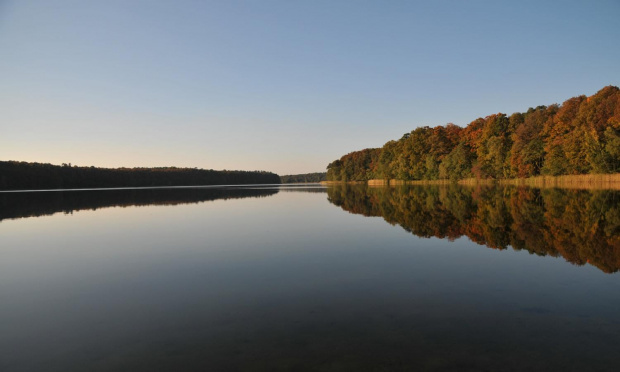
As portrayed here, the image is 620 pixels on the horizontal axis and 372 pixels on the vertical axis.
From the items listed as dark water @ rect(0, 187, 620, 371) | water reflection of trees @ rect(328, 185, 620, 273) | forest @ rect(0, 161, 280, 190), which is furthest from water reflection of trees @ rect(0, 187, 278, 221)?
forest @ rect(0, 161, 280, 190)

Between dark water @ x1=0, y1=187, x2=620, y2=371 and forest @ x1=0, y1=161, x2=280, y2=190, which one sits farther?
forest @ x1=0, y1=161, x2=280, y2=190

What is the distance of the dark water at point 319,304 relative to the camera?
473cm

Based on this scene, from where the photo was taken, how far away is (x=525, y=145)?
241ft

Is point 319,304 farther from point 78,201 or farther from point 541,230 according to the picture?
point 78,201

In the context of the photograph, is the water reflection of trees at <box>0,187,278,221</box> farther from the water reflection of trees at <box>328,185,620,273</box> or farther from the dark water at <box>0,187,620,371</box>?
the water reflection of trees at <box>328,185,620,273</box>

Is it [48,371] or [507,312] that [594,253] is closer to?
[507,312]

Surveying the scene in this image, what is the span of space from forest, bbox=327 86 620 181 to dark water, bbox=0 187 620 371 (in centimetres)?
5690

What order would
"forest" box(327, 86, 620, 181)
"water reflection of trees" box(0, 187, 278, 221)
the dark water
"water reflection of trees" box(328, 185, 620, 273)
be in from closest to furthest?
1. the dark water
2. "water reflection of trees" box(328, 185, 620, 273)
3. "water reflection of trees" box(0, 187, 278, 221)
4. "forest" box(327, 86, 620, 181)

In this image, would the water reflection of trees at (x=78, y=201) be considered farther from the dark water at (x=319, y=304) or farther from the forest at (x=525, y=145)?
the forest at (x=525, y=145)

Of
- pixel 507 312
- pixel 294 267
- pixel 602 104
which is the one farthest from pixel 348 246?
pixel 602 104

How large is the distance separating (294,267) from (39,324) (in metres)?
5.83

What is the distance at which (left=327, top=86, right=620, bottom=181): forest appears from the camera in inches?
2280

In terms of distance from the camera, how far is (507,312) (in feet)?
20.5

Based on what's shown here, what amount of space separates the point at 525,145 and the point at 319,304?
81.2 m
